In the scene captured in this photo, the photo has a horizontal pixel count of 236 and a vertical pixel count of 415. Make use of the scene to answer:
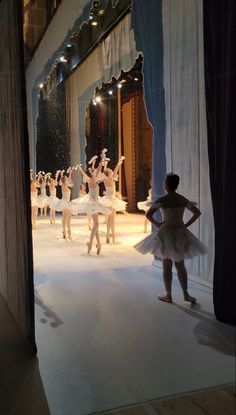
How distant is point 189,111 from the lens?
324 cm

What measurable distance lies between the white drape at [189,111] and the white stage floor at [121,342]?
0.55 metres

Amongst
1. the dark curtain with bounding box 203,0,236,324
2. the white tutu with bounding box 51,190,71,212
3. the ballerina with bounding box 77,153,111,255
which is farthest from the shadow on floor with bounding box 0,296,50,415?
the white tutu with bounding box 51,190,71,212

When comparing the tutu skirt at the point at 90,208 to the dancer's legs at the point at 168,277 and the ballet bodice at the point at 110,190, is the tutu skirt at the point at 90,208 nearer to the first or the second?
the ballet bodice at the point at 110,190

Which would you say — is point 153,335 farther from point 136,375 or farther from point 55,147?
point 55,147

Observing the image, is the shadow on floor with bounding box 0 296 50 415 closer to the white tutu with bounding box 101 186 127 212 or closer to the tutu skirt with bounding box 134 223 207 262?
the tutu skirt with bounding box 134 223 207 262

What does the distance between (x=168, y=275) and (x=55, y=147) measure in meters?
7.99

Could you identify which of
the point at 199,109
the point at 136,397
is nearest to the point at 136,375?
the point at 136,397

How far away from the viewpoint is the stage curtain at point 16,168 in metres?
1.88

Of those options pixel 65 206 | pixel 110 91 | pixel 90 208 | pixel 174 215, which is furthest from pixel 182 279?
pixel 110 91

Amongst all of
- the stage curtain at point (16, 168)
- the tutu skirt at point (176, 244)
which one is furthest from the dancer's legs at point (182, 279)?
the stage curtain at point (16, 168)

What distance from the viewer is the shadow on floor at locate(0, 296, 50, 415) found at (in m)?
1.50

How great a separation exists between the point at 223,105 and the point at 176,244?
140 centimetres

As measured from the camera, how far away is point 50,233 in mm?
6711

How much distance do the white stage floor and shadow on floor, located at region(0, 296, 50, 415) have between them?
0.13 ft
